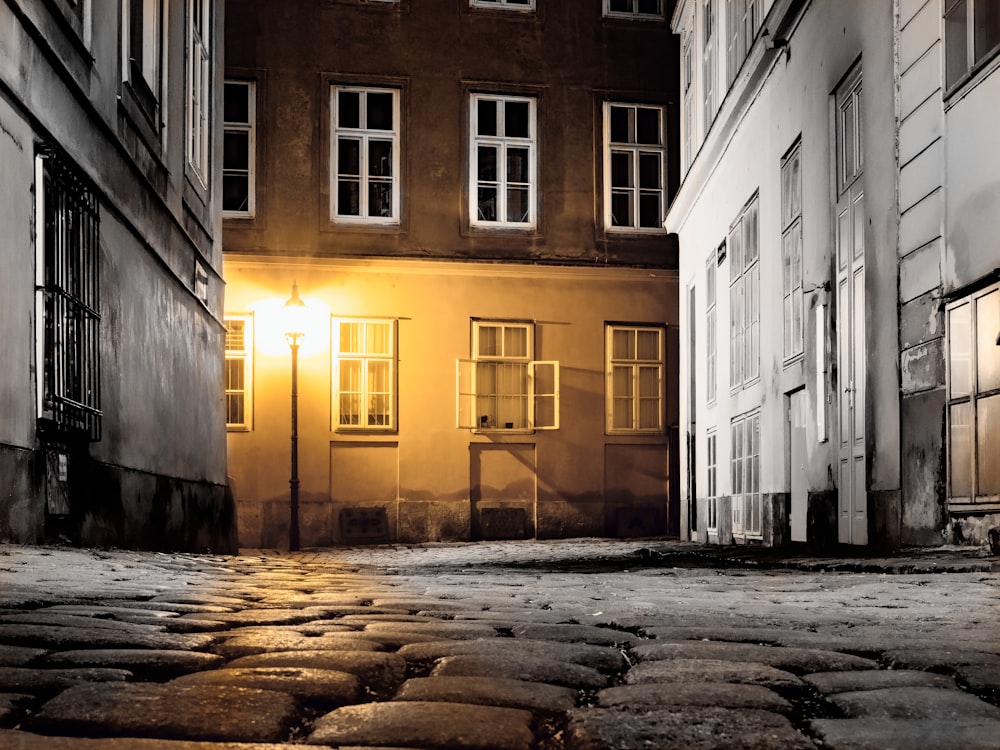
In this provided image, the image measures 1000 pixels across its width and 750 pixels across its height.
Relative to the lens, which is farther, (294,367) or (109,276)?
(294,367)

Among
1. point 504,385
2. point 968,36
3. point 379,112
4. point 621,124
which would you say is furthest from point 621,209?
point 968,36

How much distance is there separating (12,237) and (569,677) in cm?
551

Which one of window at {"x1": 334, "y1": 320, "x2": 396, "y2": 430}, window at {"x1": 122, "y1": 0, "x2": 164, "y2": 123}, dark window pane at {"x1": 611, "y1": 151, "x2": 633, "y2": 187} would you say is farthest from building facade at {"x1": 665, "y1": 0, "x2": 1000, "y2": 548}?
window at {"x1": 334, "y1": 320, "x2": 396, "y2": 430}

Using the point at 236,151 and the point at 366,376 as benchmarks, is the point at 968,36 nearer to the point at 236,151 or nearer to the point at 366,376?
the point at 366,376

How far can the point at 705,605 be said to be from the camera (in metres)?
4.84

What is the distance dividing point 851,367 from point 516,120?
40.0 feet

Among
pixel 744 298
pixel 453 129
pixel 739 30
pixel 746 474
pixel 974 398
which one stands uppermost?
pixel 453 129

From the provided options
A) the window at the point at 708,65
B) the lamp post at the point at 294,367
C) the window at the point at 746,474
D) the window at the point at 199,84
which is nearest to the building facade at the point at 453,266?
the lamp post at the point at 294,367

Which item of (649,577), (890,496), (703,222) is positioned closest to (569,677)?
(649,577)

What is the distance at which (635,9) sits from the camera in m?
21.5

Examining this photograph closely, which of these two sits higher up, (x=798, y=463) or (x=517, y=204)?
(x=517, y=204)

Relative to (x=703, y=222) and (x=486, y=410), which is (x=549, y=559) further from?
(x=486, y=410)

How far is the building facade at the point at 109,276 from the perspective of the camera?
7.33 m

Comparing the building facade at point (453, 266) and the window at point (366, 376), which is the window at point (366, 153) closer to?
the building facade at point (453, 266)
